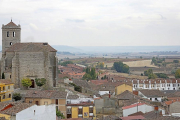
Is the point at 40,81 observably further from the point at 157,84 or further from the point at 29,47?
the point at 157,84

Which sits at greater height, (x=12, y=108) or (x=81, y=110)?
(x=12, y=108)

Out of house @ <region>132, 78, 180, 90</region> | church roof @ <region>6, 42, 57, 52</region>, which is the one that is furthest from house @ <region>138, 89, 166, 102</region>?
house @ <region>132, 78, 180, 90</region>

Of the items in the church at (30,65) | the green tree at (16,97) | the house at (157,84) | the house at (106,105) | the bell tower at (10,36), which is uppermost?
the bell tower at (10,36)

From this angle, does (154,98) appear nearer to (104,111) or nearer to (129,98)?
(129,98)

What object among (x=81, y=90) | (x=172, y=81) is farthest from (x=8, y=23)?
(x=172, y=81)

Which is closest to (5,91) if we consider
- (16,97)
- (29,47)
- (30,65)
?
(16,97)

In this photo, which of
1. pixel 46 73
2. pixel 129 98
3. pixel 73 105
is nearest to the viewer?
pixel 73 105

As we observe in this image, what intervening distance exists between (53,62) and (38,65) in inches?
95.4

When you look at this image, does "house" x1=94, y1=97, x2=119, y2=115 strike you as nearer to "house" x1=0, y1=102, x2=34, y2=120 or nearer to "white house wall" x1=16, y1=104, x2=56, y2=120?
"white house wall" x1=16, y1=104, x2=56, y2=120

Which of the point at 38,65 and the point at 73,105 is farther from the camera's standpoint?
the point at 38,65

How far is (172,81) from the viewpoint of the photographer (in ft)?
285

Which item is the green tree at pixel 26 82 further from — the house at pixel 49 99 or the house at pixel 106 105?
the house at pixel 106 105

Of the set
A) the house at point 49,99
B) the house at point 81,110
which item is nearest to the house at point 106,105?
the house at point 81,110

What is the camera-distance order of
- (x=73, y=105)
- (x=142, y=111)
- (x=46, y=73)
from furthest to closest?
(x=46, y=73), (x=73, y=105), (x=142, y=111)
